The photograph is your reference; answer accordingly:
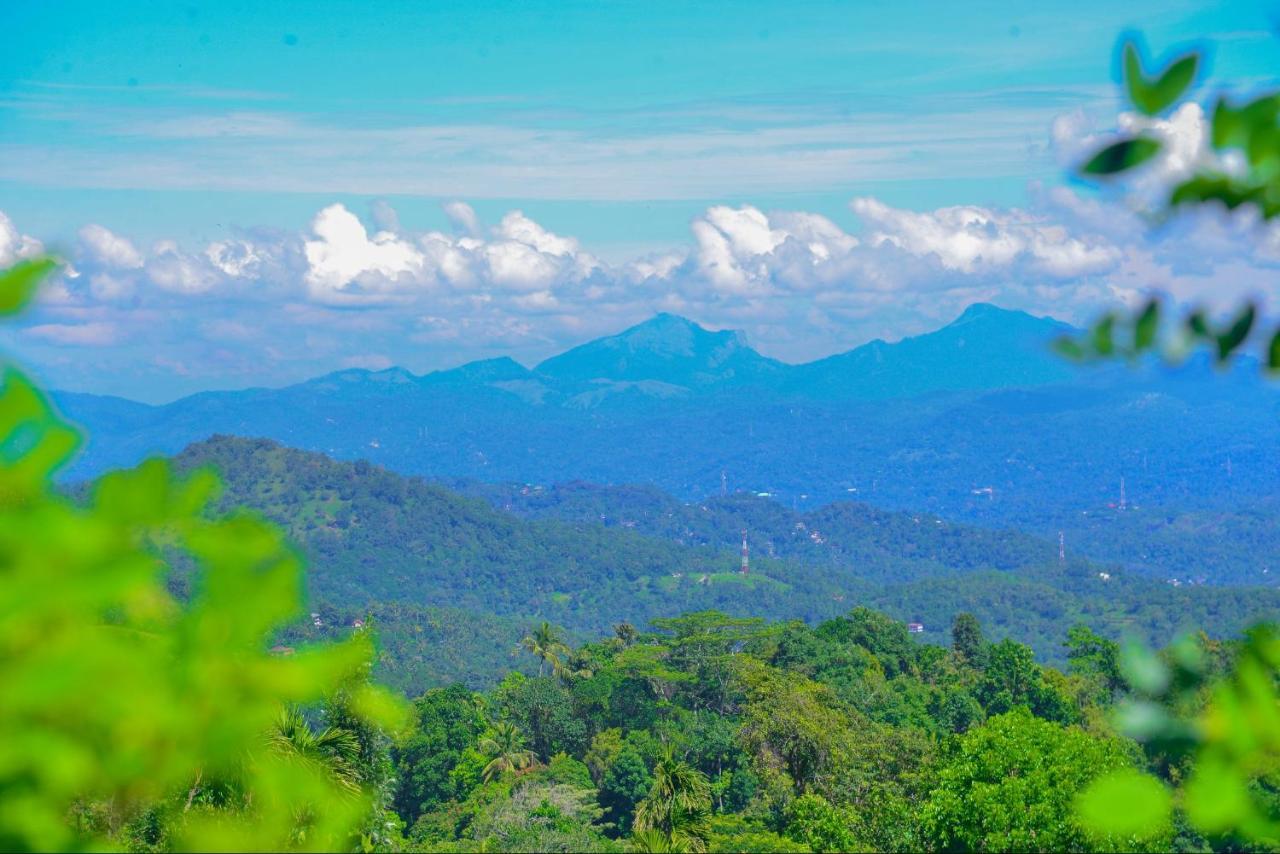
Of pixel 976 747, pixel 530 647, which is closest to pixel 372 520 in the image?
pixel 530 647

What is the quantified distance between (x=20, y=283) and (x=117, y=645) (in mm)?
333

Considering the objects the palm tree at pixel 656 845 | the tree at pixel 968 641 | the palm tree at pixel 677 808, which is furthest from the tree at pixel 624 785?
the tree at pixel 968 641

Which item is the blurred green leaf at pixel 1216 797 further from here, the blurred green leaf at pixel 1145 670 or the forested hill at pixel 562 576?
the forested hill at pixel 562 576

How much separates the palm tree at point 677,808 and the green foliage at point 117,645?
17.5 meters

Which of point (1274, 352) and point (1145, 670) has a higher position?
point (1274, 352)

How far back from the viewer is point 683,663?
36875mm

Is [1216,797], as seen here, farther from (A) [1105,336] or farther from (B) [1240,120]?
(B) [1240,120]

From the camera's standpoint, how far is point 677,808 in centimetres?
1962

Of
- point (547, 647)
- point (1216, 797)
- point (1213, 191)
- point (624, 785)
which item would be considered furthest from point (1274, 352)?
point (547, 647)

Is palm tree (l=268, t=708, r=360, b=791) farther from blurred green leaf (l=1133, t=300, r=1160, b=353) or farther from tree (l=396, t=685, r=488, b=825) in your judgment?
tree (l=396, t=685, r=488, b=825)

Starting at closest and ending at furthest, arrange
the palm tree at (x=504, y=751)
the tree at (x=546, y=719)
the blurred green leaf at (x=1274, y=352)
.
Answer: the blurred green leaf at (x=1274, y=352)
the palm tree at (x=504, y=751)
the tree at (x=546, y=719)

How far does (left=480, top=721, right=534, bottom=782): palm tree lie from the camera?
3247 cm

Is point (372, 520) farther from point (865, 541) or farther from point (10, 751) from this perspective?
point (10, 751)

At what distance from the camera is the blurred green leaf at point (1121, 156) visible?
1104mm
